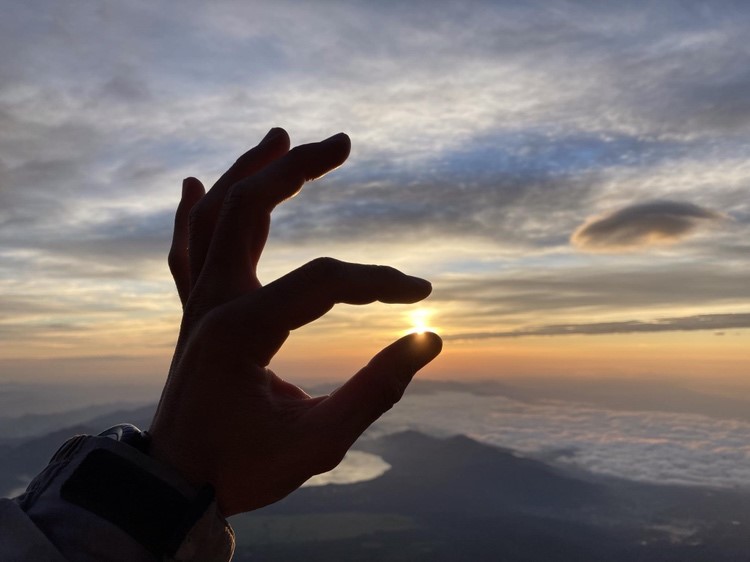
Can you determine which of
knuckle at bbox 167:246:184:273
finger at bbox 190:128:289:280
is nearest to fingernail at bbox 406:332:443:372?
finger at bbox 190:128:289:280

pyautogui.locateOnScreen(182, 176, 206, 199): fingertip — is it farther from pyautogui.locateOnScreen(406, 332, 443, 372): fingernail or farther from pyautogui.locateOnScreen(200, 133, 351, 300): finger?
pyautogui.locateOnScreen(406, 332, 443, 372): fingernail

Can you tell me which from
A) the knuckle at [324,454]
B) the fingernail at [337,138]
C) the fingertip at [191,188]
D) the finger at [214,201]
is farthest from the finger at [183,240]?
the knuckle at [324,454]

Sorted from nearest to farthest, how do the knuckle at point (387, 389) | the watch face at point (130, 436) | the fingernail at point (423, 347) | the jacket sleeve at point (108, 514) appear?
the jacket sleeve at point (108, 514) → the watch face at point (130, 436) → the knuckle at point (387, 389) → the fingernail at point (423, 347)

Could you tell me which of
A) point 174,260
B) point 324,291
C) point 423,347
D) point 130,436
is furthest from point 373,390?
point 174,260

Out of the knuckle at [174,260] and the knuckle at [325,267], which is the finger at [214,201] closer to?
the knuckle at [174,260]

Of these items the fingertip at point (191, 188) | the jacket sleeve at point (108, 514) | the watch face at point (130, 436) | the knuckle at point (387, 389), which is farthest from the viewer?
the fingertip at point (191, 188)

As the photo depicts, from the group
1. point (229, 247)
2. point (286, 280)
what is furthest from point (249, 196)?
point (286, 280)
